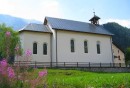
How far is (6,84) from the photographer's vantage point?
21.3 feet

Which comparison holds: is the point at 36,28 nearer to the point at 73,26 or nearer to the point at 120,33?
the point at 73,26

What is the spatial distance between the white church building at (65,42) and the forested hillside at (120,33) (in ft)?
142

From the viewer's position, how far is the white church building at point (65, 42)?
38.2 meters

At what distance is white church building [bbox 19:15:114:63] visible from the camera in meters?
38.2

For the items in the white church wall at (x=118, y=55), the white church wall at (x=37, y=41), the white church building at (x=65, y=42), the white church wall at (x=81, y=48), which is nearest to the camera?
the white church wall at (x=37, y=41)

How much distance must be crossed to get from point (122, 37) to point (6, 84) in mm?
87340

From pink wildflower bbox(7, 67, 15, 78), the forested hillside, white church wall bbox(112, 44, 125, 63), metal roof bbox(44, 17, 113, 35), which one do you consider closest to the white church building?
metal roof bbox(44, 17, 113, 35)

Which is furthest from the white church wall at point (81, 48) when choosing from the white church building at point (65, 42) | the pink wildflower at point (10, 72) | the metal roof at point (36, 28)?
the pink wildflower at point (10, 72)

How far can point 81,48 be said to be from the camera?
136ft

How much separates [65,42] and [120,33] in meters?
57.5

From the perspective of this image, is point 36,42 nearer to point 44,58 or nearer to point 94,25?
point 44,58

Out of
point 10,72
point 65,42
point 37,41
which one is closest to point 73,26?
point 65,42

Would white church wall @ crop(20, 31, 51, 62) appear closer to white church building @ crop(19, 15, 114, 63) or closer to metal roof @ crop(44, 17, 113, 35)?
Answer: white church building @ crop(19, 15, 114, 63)

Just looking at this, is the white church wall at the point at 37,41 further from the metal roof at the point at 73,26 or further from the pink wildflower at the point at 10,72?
the pink wildflower at the point at 10,72
